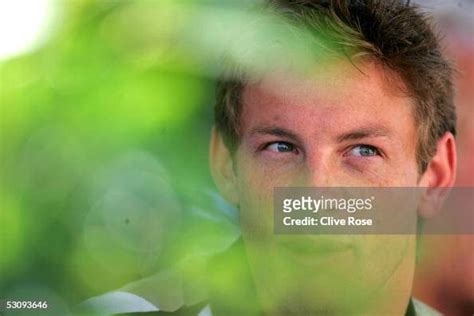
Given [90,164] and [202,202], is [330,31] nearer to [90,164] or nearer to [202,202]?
[202,202]

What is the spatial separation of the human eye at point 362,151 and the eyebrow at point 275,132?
6.9 inches

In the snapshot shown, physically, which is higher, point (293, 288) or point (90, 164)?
point (90, 164)

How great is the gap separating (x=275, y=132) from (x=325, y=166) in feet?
0.66

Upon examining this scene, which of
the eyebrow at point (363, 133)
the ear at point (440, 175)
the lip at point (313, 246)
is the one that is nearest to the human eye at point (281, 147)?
the eyebrow at point (363, 133)

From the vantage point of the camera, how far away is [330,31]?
220cm

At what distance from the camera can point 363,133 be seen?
2184 mm

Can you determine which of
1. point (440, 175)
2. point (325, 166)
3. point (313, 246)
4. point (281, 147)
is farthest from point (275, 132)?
point (440, 175)

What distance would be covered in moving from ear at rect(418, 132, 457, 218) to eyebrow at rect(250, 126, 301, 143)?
455 millimetres

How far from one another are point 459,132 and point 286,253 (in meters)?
0.70

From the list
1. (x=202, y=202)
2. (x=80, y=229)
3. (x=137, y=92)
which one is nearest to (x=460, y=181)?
(x=202, y=202)

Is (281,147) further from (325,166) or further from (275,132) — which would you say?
(325,166)

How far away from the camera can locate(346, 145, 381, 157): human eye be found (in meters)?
2.18

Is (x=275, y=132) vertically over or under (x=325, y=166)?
over

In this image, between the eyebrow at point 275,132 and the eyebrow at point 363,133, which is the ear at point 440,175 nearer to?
the eyebrow at point 363,133
